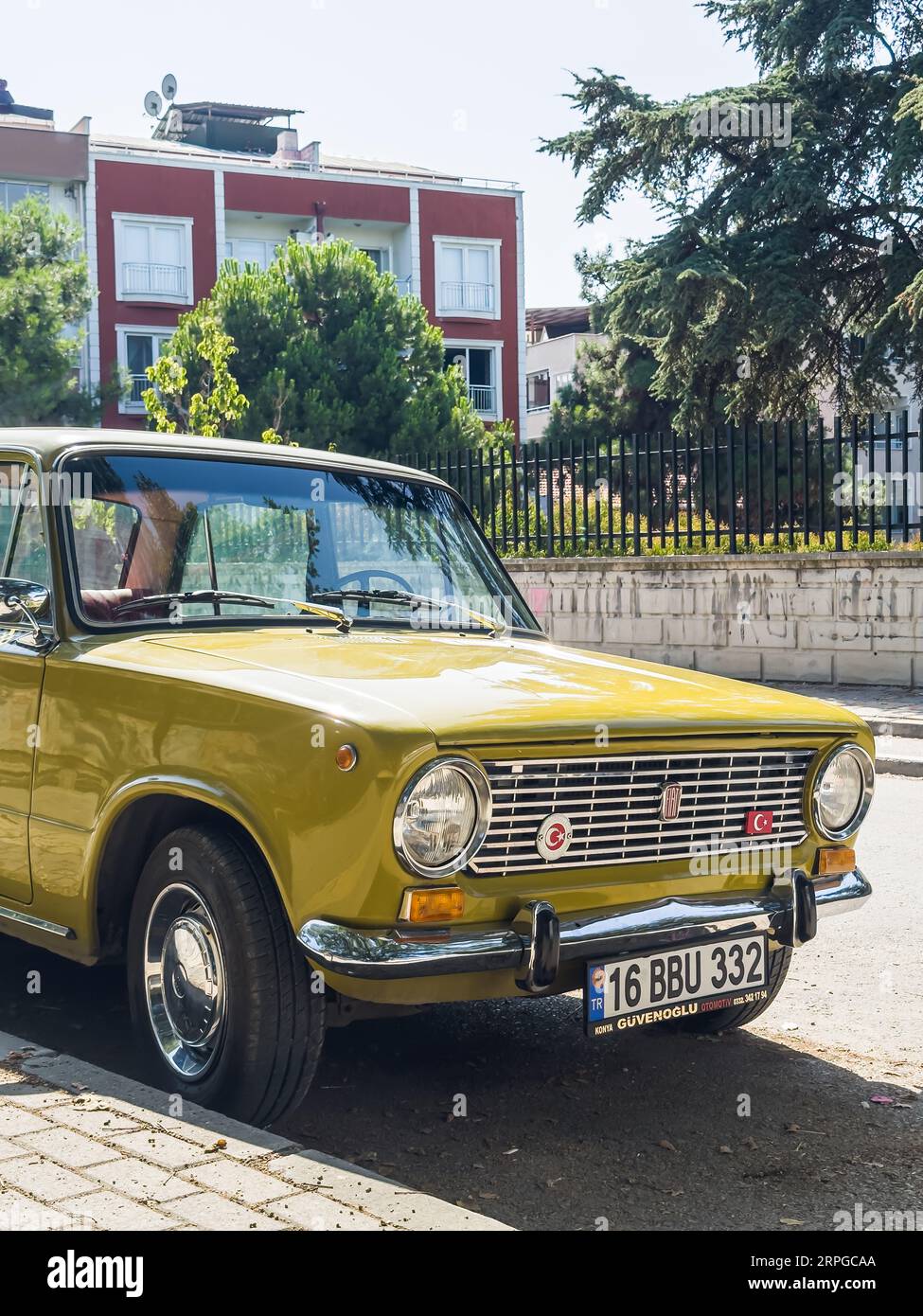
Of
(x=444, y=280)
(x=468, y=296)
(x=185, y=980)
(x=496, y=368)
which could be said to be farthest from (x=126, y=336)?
(x=185, y=980)

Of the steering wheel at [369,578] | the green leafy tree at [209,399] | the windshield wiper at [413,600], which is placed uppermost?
the green leafy tree at [209,399]

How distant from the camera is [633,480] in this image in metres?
17.8

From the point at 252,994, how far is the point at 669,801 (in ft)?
3.86

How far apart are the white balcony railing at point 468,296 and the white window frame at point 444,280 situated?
0.10m

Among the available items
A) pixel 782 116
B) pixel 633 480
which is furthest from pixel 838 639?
pixel 782 116

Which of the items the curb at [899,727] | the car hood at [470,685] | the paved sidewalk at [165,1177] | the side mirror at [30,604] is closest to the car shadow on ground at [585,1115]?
the paved sidewalk at [165,1177]

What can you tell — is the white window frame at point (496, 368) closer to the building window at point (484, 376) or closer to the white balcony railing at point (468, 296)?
the building window at point (484, 376)

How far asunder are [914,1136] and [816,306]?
2119cm

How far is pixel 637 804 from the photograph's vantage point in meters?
3.88

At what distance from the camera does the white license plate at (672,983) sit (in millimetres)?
3717

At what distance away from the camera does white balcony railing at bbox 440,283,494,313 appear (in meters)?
51.9

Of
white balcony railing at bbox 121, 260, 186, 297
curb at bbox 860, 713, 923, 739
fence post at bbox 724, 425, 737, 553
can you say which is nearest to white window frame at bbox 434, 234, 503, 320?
white balcony railing at bbox 121, 260, 186, 297

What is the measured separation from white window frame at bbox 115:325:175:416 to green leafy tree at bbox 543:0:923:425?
2402 cm
